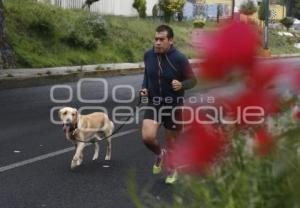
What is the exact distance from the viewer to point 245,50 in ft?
5.48

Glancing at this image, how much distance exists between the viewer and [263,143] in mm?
1909

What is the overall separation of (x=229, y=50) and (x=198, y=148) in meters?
0.28

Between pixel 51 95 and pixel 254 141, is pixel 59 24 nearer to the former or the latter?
A: pixel 51 95

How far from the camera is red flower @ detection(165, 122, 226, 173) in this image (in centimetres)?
179

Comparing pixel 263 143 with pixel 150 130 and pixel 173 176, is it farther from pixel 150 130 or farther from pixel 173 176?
pixel 150 130

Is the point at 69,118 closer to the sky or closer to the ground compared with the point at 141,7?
closer to the ground

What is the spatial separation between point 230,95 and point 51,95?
617 inches

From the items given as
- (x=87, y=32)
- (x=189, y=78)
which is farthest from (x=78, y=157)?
(x=87, y=32)

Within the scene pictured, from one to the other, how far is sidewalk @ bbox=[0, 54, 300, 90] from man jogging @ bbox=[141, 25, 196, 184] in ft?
35.4

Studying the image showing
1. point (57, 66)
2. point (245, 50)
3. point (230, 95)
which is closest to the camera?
point (245, 50)

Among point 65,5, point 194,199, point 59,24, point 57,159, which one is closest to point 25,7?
point 59,24

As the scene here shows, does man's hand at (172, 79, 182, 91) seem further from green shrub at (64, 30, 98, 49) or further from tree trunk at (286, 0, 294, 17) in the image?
tree trunk at (286, 0, 294, 17)

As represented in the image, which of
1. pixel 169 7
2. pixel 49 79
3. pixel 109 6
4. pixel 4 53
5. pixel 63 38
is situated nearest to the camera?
pixel 49 79

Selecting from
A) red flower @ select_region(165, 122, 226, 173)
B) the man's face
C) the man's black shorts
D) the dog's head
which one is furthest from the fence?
red flower @ select_region(165, 122, 226, 173)
